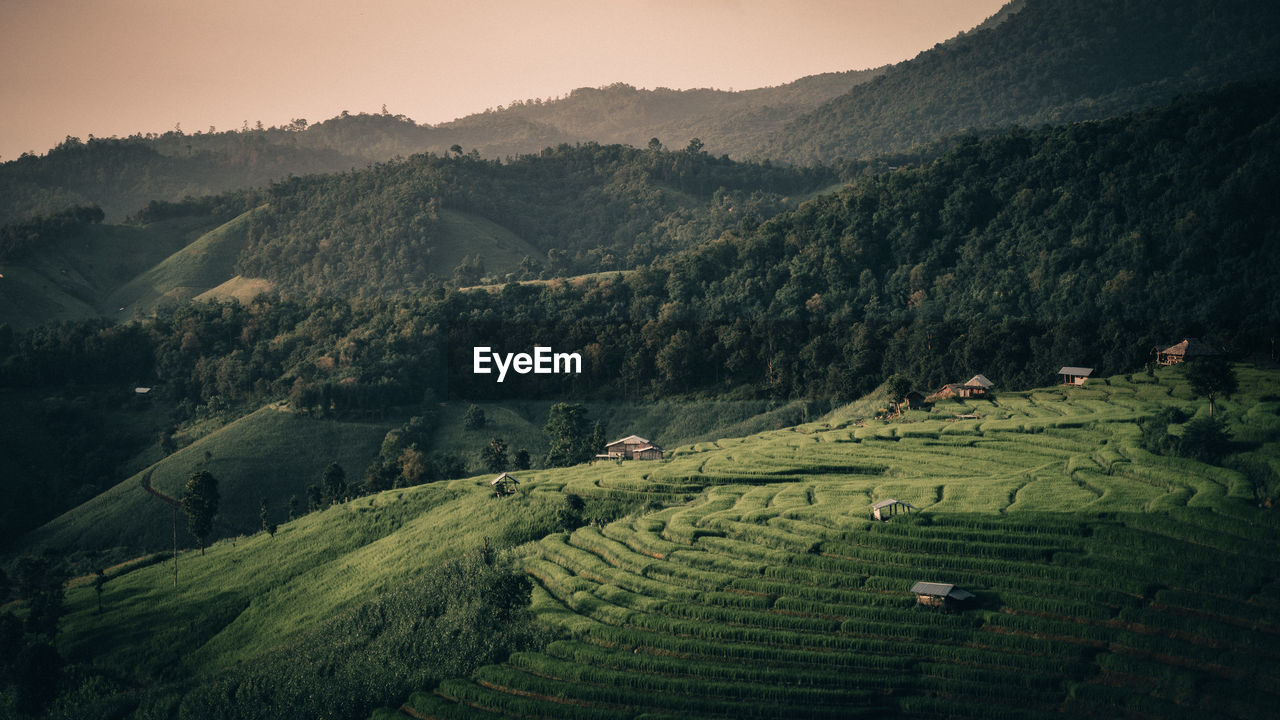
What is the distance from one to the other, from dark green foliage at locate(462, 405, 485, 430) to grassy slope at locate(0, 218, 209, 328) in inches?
3071

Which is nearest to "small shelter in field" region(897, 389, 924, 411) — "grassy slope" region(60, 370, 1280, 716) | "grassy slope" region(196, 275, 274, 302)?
"grassy slope" region(60, 370, 1280, 716)

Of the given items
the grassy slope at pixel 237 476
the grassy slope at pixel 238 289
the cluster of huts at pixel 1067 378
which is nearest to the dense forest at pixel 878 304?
the cluster of huts at pixel 1067 378

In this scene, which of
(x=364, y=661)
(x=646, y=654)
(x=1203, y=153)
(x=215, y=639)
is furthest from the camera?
(x=1203, y=153)

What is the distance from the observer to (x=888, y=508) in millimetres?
47938

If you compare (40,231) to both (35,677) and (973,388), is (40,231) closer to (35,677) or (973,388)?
(35,677)

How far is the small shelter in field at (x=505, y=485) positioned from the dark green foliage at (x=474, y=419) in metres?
38.0

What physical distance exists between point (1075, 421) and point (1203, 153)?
54.2 metres

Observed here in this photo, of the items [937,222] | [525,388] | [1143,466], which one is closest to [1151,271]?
[937,222]

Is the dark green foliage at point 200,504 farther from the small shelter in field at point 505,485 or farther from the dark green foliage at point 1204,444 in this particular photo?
the dark green foliage at point 1204,444

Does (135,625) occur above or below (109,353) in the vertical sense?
below

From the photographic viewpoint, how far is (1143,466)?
52031 mm

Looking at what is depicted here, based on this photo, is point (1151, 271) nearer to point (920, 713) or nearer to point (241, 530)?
point (920, 713)

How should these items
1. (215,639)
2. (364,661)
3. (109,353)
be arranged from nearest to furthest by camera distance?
(364,661) < (215,639) < (109,353)

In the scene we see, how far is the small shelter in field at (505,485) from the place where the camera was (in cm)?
6657
